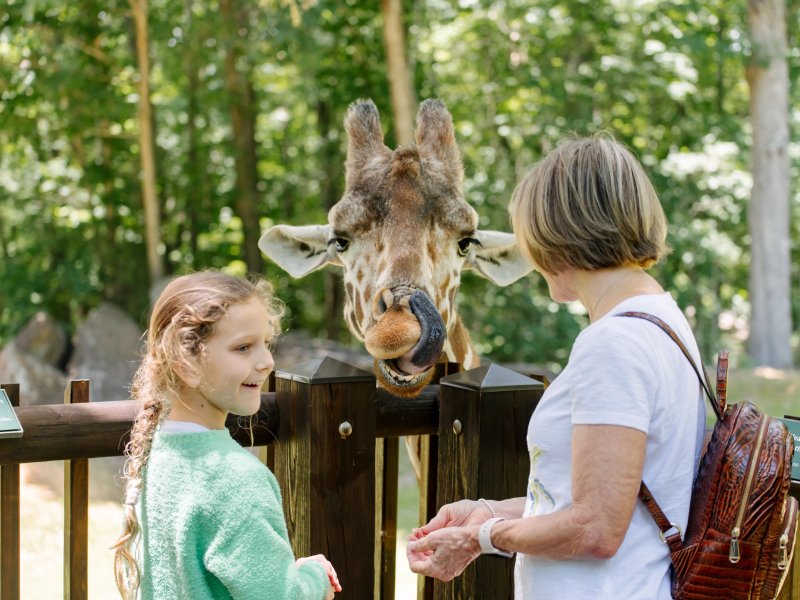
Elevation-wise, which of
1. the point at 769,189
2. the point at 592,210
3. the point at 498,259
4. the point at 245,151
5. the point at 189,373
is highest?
the point at 245,151

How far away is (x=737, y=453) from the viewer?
1.95 metres

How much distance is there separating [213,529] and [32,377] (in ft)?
39.3

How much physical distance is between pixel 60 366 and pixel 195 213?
3.74 metres

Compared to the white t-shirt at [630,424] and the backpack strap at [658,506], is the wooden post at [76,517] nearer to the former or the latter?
the white t-shirt at [630,424]

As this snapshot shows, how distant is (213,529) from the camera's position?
200 centimetres

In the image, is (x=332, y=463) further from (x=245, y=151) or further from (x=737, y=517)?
(x=245, y=151)

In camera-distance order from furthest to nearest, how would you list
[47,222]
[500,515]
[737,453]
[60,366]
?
[47,222], [60,366], [500,515], [737,453]

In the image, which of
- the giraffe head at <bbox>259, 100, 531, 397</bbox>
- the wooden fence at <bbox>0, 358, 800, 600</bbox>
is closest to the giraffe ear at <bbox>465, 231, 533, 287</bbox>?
the giraffe head at <bbox>259, 100, 531, 397</bbox>

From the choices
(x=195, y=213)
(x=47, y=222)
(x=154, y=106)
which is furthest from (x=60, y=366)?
(x=154, y=106)

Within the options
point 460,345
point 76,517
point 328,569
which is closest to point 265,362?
point 328,569

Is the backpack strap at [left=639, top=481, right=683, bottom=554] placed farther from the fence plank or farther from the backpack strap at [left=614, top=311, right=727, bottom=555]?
the fence plank

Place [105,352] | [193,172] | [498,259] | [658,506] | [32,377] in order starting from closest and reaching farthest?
[658,506] < [498,259] < [32,377] < [105,352] < [193,172]

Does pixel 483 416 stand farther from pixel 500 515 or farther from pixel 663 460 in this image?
pixel 663 460

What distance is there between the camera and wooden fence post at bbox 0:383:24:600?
2631 millimetres
